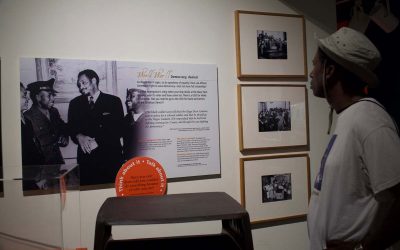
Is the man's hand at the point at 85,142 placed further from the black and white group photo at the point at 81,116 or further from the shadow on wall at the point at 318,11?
the shadow on wall at the point at 318,11

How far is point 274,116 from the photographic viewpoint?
2.06 m

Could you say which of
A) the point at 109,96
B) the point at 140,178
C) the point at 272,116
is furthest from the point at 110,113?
the point at 272,116

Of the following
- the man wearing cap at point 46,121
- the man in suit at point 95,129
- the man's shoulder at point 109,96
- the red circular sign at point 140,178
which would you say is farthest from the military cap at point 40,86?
the red circular sign at point 140,178

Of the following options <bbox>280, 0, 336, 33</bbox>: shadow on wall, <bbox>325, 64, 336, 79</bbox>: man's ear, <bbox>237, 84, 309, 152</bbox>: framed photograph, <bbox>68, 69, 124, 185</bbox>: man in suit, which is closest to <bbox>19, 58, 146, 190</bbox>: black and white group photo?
<bbox>68, 69, 124, 185</bbox>: man in suit

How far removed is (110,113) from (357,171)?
112cm

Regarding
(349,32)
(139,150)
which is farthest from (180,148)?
(349,32)

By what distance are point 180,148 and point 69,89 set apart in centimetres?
62

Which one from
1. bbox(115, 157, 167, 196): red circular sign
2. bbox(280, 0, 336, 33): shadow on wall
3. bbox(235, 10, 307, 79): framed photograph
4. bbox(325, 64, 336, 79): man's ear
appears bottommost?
bbox(115, 157, 167, 196): red circular sign

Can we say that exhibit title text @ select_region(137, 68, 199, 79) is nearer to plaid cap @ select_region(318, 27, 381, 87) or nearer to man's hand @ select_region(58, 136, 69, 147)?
man's hand @ select_region(58, 136, 69, 147)

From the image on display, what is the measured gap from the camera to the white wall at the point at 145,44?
1.56 m

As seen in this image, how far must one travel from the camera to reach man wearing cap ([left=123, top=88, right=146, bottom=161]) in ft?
5.69

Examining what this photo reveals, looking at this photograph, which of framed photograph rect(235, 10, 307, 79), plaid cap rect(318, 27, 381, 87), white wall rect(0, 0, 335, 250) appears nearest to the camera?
plaid cap rect(318, 27, 381, 87)

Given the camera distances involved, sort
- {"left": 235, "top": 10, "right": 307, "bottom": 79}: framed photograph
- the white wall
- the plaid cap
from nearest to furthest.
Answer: the plaid cap < the white wall < {"left": 235, "top": 10, "right": 307, "bottom": 79}: framed photograph

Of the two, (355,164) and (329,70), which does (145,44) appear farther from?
(355,164)
